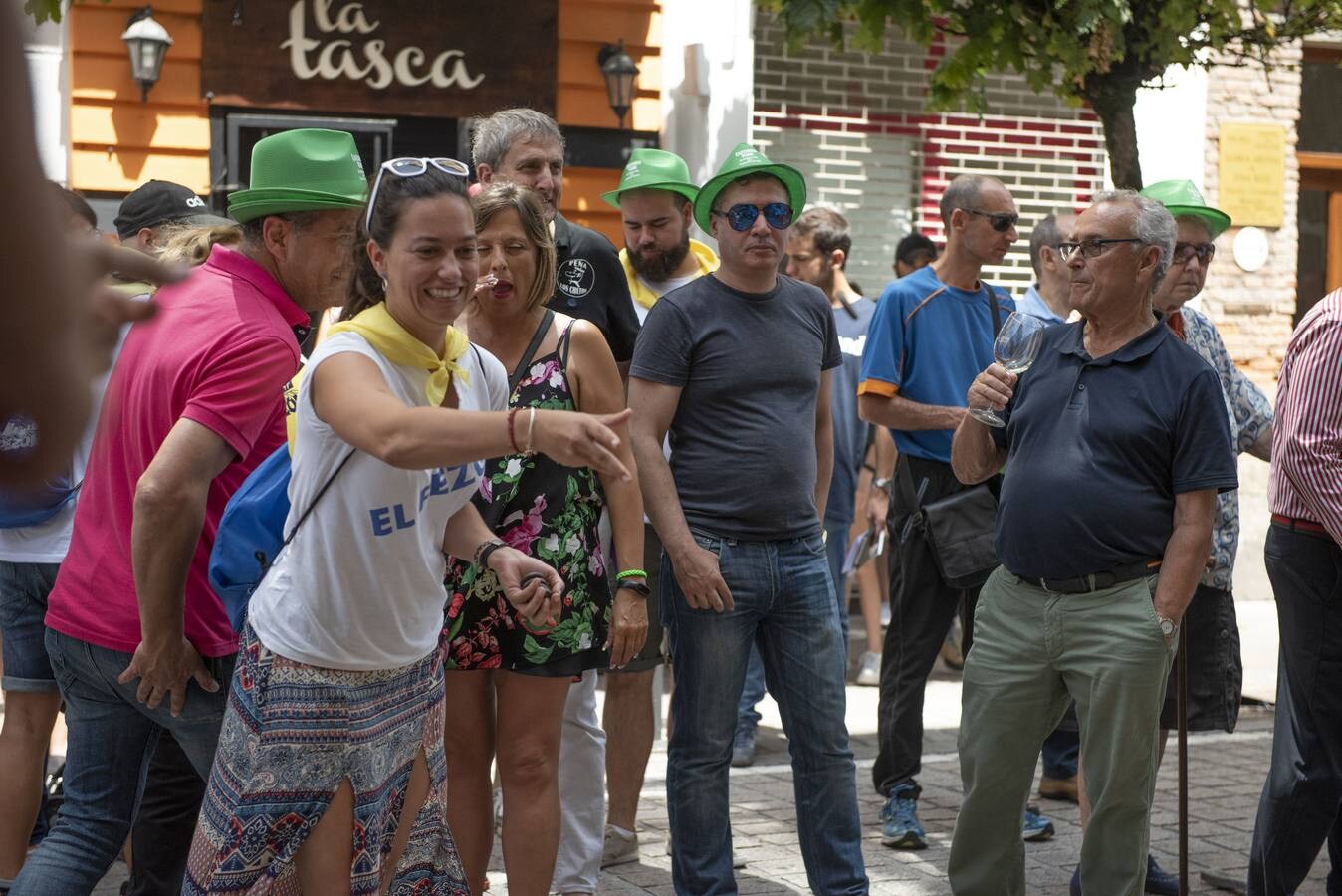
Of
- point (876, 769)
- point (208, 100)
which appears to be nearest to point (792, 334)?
point (876, 769)

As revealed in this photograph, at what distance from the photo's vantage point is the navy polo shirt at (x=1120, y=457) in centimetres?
438

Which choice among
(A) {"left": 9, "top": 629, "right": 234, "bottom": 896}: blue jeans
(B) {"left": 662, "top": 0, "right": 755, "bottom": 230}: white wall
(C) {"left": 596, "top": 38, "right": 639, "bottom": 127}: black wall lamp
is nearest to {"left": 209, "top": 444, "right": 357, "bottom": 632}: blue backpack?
(A) {"left": 9, "top": 629, "right": 234, "bottom": 896}: blue jeans

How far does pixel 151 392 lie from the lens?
368 cm

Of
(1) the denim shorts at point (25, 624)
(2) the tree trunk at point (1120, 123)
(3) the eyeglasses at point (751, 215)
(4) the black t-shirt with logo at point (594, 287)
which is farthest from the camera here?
(2) the tree trunk at point (1120, 123)

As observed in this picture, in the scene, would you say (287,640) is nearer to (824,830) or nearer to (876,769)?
(824,830)

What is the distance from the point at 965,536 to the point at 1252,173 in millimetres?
8606

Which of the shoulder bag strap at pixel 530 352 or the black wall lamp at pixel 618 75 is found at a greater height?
the black wall lamp at pixel 618 75

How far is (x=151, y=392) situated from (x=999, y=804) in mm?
2486

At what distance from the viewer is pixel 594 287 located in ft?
17.8

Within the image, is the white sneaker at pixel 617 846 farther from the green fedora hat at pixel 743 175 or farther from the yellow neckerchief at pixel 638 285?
the green fedora hat at pixel 743 175

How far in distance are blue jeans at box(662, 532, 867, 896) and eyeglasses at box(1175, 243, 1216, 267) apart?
1.70 metres

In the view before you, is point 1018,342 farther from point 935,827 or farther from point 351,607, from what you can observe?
point 935,827

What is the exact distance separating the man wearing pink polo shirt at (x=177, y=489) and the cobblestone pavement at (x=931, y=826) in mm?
1703

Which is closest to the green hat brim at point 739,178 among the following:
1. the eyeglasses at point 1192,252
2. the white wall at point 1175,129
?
the eyeglasses at point 1192,252
